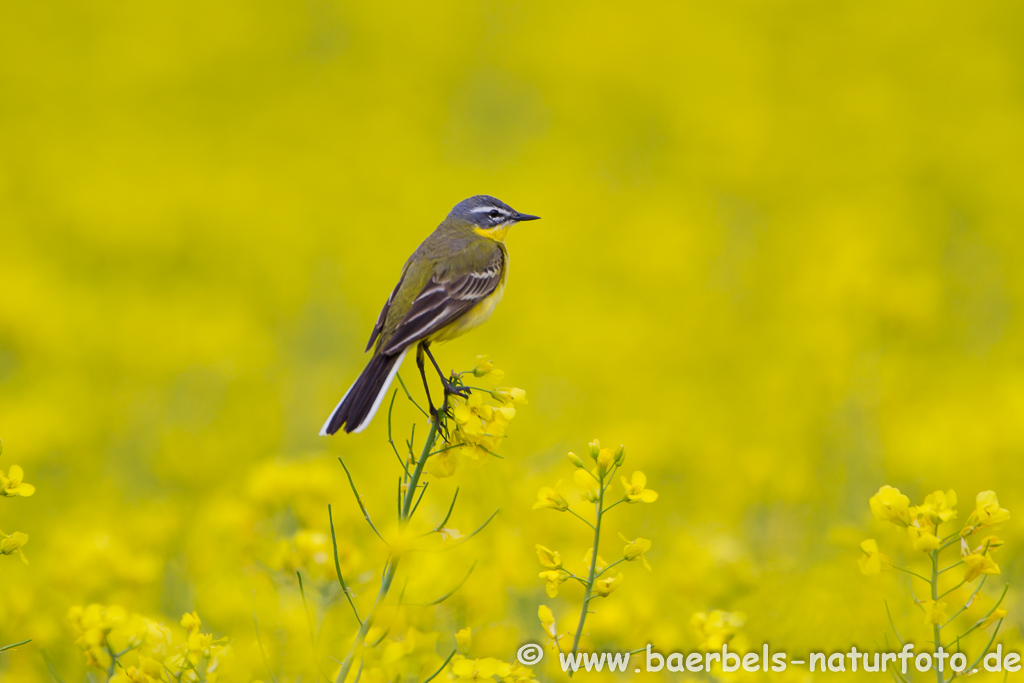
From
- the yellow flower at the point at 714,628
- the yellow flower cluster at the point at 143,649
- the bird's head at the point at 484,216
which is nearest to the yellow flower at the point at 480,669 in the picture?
the yellow flower cluster at the point at 143,649

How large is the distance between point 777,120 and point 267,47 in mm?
13907

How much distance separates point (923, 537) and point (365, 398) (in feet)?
6.06

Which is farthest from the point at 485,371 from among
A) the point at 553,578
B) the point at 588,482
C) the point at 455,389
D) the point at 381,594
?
the point at 381,594

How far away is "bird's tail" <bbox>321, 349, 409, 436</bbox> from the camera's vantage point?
119 inches

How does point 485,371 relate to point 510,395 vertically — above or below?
above

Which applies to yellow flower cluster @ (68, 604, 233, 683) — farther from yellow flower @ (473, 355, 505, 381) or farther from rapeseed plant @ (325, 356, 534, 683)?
yellow flower @ (473, 355, 505, 381)

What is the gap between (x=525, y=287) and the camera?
576 inches

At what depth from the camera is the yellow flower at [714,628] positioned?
3025 millimetres

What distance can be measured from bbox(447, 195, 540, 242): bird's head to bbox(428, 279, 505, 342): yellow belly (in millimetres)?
852

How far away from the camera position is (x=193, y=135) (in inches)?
823

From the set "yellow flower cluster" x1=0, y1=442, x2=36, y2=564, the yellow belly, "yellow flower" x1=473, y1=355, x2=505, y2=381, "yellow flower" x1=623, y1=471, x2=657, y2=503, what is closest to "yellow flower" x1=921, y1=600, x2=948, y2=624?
"yellow flower" x1=623, y1=471, x2=657, y2=503

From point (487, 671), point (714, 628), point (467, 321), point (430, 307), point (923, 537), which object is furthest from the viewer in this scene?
point (467, 321)

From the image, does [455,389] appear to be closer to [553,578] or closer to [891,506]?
[553,578]

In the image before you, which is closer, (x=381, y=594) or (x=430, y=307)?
(x=381, y=594)
